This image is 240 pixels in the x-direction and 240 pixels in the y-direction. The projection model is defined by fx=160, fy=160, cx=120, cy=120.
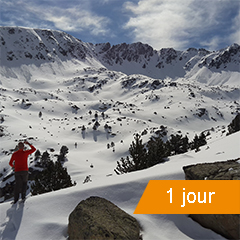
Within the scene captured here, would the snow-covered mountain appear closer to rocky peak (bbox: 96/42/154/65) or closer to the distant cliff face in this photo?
the distant cliff face

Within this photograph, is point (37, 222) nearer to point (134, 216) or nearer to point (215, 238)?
point (134, 216)

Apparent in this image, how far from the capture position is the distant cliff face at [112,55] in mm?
118125

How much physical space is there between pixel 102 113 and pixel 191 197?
159ft

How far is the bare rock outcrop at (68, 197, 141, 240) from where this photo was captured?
306 centimetres

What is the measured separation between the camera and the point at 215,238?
322cm

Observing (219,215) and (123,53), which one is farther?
(123,53)

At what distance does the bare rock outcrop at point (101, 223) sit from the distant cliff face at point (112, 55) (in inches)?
4868

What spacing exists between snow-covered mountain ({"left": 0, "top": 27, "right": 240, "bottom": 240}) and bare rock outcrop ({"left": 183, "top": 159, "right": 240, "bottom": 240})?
176 millimetres

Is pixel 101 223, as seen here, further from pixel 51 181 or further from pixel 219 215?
pixel 51 181

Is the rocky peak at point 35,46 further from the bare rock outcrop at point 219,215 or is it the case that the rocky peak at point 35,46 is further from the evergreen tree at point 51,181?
the bare rock outcrop at point 219,215

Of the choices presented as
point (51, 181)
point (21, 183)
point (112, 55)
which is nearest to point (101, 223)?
point (21, 183)

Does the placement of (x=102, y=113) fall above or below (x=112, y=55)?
below

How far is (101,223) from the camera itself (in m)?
3.26

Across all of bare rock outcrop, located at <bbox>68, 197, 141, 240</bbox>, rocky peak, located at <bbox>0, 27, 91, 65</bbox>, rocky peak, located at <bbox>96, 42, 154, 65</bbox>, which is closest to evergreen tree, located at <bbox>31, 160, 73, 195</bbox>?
bare rock outcrop, located at <bbox>68, 197, 141, 240</bbox>
